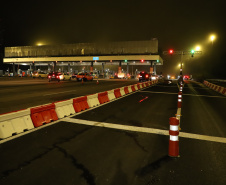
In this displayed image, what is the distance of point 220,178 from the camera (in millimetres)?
3705

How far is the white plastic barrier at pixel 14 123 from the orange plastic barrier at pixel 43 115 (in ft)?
0.62

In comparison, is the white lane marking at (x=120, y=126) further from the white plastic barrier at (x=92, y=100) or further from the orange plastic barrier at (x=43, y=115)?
the white plastic barrier at (x=92, y=100)

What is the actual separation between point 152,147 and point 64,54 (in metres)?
70.7

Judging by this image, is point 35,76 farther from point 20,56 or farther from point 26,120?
point 26,120

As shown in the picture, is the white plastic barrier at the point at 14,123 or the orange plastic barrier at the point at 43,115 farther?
the orange plastic barrier at the point at 43,115

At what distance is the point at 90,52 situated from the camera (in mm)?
68312

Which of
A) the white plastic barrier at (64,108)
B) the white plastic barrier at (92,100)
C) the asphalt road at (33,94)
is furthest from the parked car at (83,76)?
the white plastic barrier at (64,108)

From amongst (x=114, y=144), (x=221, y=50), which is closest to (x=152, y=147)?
(x=114, y=144)

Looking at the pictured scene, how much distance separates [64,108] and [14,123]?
2624mm

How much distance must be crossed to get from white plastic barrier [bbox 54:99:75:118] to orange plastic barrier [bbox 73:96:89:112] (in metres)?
0.28

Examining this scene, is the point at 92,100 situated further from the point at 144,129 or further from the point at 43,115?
the point at 144,129

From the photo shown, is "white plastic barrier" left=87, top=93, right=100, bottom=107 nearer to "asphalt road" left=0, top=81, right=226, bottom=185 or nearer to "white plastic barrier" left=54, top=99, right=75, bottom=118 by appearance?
"white plastic barrier" left=54, top=99, right=75, bottom=118

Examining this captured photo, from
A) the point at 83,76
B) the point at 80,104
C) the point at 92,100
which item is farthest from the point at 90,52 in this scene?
the point at 80,104

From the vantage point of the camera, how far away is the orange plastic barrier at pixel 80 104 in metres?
9.35
